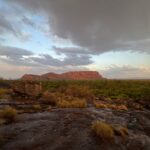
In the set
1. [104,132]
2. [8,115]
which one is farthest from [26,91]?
[104,132]

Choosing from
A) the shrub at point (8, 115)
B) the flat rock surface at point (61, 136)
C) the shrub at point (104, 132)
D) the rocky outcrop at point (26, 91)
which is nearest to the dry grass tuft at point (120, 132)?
the flat rock surface at point (61, 136)

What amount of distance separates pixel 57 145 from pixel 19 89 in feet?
79.5

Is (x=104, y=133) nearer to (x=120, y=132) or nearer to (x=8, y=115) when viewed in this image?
(x=120, y=132)

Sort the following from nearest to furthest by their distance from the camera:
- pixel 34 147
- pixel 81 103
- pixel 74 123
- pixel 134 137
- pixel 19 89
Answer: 1. pixel 34 147
2. pixel 134 137
3. pixel 74 123
4. pixel 81 103
5. pixel 19 89

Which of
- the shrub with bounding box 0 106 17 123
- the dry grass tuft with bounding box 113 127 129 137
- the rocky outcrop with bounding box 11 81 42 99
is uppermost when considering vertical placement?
the rocky outcrop with bounding box 11 81 42 99

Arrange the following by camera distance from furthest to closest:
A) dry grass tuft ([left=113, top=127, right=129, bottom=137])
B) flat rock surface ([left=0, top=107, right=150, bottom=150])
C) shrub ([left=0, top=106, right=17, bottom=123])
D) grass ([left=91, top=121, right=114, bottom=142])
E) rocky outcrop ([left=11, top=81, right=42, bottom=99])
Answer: rocky outcrop ([left=11, top=81, right=42, bottom=99]), shrub ([left=0, top=106, right=17, bottom=123]), dry grass tuft ([left=113, top=127, right=129, bottom=137]), grass ([left=91, top=121, right=114, bottom=142]), flat rock surface ([left=0, top=107, right=150, bottom=150])

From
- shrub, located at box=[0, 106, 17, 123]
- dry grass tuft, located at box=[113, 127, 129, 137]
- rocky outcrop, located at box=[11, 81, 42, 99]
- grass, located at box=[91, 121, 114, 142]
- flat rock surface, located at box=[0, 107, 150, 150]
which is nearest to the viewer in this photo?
flat rock surface, located at box=[0, 107, 150, 150]

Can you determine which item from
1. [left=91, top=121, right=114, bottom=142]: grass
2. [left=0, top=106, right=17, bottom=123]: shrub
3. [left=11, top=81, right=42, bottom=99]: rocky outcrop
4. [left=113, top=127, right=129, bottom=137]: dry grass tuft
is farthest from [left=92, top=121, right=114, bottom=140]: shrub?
[left=11, top=81, right=42, bottom=99]: rocky outcrop

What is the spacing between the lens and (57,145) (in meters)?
11.6

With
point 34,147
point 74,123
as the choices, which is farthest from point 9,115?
point 34,147

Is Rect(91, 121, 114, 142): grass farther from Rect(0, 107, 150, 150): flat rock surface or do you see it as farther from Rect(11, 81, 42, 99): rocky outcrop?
Rect(11, 81, 42, 99): rocky outcrop

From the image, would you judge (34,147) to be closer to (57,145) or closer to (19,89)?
(57,145)

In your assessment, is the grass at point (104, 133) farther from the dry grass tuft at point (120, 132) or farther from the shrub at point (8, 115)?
the shrub at point (8, 115)

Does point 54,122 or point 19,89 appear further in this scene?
point 19,89
